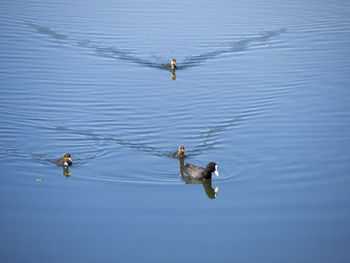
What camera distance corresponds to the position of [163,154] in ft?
42.5

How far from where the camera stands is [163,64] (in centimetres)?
2058

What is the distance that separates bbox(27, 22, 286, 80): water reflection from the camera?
20.5 metres

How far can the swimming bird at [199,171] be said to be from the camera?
38.5ft

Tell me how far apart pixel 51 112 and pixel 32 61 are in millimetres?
5372

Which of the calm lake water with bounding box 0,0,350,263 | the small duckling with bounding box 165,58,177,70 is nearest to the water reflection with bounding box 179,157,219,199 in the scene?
the calm lake water with bounding box 0,0,350,263

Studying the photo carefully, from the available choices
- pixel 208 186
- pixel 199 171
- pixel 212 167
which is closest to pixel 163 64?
pixel 199 171

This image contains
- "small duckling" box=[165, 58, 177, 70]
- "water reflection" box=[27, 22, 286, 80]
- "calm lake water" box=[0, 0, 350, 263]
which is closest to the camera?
"calm lake water" box=[0, 0, 350, 263]

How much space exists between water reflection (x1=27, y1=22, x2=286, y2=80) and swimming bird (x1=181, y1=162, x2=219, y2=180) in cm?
741

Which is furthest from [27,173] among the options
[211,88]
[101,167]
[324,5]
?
[324,5]

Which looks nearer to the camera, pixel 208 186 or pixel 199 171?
pixel 208 186

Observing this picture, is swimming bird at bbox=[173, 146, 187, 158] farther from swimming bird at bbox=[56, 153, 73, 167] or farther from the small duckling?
the small duckling

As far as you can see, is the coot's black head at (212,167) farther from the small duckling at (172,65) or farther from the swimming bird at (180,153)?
the small duckling at (172,65)

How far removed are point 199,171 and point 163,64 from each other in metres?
9.53

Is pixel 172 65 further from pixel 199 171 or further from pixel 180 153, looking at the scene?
pixel 199 171
